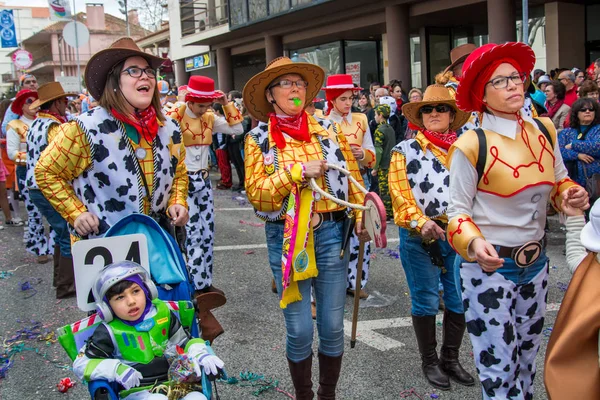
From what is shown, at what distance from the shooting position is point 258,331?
5.52m

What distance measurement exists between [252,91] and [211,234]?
315 centimetres

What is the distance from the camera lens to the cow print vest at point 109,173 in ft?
12.2

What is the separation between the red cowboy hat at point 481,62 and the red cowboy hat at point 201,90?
12.3 ft

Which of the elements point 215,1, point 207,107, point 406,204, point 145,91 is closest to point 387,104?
point 207,107

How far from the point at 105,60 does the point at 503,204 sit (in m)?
2.32

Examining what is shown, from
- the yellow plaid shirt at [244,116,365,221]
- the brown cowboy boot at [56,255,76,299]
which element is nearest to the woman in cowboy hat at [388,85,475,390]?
the yellow plaid shirt at [244,116,365,221]

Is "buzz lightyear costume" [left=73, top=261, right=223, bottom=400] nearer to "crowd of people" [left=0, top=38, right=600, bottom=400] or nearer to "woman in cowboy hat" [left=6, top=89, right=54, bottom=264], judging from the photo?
"crowd of people" [left=0, top=38, right=600, bottom=400]

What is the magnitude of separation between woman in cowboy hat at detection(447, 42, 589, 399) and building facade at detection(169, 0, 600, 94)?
12.3m

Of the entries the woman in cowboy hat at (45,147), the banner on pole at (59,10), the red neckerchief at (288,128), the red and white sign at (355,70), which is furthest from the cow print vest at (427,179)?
the banner on pole at (59,10)

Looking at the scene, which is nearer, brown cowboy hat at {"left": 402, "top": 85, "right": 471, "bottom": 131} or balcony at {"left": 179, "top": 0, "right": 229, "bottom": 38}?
brown cowboy hat at {"left": 402, "top": 85, "right": 471, "bottom": 131}

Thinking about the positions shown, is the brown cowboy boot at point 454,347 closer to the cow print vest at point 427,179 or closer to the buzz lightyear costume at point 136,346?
the cow print vest at point 427,179

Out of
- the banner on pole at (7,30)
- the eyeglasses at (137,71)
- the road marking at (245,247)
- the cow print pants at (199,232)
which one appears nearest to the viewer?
the eyeglasses at (137,71)

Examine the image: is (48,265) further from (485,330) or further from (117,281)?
(485,330)

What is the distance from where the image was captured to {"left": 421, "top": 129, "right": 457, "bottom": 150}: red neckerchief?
4.31 metres
